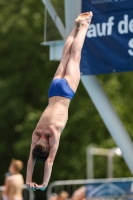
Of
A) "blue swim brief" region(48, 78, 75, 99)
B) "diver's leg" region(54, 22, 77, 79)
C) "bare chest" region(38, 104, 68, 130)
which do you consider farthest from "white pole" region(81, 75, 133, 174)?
"bare chest" region(38, 104, 68, 130)

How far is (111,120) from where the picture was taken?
32.7 feet

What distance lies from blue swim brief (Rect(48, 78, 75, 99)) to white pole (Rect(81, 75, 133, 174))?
62.7 inches

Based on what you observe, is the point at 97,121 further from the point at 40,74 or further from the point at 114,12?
the point at 114,12

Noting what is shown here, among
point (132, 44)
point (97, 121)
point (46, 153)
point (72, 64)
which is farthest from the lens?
point (97, 121)

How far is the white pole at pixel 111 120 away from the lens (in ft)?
32.3

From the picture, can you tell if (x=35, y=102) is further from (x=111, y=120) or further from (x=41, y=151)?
(x=41, y=151)

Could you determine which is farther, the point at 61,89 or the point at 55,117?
the point at 61,89

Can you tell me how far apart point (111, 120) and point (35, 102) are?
1452cm

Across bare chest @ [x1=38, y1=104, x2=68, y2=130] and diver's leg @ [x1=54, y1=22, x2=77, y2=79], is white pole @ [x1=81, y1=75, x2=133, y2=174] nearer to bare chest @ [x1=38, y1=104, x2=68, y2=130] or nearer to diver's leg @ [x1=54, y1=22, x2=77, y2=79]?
diver's leg @ [x1=54, y1=22, x2=77, y2=79]

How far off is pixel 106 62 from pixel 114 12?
0.77 meters

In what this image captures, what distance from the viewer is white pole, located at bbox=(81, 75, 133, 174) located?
9836mm

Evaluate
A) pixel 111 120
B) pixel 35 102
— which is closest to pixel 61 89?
pixel 111 120

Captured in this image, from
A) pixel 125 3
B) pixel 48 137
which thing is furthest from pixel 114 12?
pixel 48 137

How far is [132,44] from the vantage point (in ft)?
31.5
